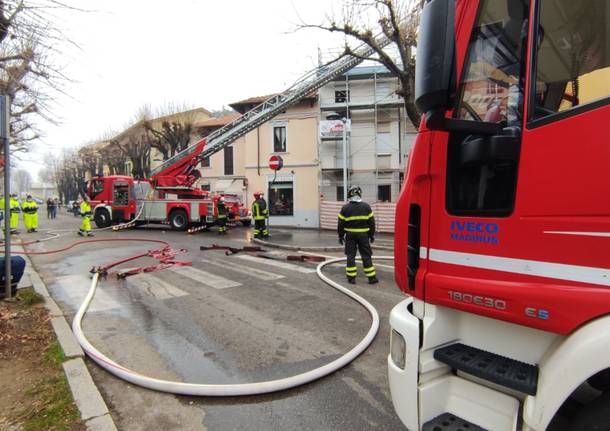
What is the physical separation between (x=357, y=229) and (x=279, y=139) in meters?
17.9

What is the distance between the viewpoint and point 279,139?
23.7 m

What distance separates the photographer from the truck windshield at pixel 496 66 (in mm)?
1811

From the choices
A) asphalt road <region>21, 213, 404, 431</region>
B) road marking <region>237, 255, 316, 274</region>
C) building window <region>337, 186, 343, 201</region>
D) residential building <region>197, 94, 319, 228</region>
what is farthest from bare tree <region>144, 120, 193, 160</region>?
asphalt road <region>21, 213, 404, 431</region>

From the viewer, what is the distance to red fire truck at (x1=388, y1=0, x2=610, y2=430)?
1.48 metres

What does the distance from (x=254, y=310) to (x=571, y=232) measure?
14.3ft

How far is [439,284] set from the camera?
6.48ft

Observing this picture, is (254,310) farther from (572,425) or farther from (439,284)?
(572,425)

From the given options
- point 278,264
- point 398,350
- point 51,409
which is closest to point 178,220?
point 278,264

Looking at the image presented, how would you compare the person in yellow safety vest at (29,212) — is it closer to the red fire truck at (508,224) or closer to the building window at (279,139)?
the building window at (279,139)

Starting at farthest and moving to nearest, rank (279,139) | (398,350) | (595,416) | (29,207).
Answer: (279,139), (29,207), (398,350), (595,416)

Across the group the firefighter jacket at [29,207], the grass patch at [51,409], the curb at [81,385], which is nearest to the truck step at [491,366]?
the curb at [81,385]

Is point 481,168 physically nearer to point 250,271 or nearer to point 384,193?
point 250,271

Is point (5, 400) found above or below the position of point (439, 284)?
below

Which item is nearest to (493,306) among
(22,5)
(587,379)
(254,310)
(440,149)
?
(587,379)
